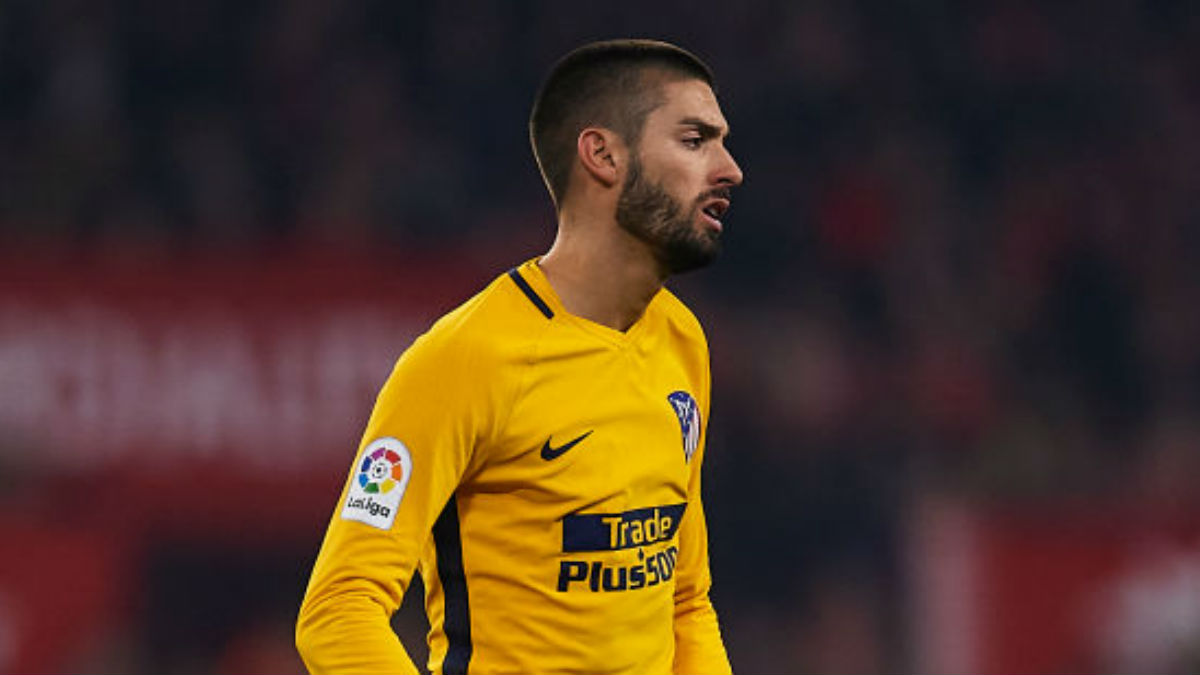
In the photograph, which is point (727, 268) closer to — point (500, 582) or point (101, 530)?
point (101, 530)

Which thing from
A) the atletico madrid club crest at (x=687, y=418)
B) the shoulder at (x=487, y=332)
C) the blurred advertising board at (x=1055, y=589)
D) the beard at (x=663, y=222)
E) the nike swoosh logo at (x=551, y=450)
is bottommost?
the blurred advertising board at (x=1055, y=589)

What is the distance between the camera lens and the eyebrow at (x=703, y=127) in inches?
120

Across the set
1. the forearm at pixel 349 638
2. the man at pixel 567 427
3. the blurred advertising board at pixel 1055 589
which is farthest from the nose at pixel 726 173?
the blurred advertising board at pixel 1055 589

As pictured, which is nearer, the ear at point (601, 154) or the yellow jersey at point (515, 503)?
the yellow jersey at point (515, 503)

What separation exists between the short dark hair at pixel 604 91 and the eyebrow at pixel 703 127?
53 millimetres

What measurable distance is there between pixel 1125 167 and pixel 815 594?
323 centimetres

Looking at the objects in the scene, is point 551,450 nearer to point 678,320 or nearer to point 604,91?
point 678,320

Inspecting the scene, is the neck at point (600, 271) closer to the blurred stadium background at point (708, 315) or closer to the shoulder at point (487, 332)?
the shoulder at point (487, 332)

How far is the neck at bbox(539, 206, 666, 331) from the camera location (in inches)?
121

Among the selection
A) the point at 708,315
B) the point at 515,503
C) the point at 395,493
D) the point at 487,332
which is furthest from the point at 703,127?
the point at 708,315

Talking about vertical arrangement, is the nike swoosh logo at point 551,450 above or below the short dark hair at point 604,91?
below

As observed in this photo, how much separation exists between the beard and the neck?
26 millimetres

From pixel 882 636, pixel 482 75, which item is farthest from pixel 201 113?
pixel 882 636

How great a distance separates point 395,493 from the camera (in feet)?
9.18
